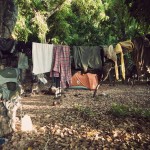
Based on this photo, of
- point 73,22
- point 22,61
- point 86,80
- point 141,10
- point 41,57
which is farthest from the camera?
point 73,22

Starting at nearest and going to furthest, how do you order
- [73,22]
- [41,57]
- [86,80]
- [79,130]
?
[79,130] → [41,57] → [86,80] → [73,22]

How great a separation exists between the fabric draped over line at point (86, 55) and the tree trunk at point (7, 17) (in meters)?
2.14

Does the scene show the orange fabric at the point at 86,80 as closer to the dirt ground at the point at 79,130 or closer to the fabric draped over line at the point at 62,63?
the dirt ground at the point at 79,130

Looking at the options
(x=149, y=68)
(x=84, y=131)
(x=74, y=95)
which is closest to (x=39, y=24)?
(x=74, y=95)

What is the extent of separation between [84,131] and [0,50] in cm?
296

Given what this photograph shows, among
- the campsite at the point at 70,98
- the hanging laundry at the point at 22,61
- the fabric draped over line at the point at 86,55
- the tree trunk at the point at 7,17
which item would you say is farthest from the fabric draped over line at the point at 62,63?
the tree trunk at the point at 7,17

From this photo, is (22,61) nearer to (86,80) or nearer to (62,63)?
(62,63)

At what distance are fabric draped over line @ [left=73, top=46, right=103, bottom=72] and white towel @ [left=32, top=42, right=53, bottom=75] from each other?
88 cm

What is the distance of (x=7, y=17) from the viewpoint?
9.26 m

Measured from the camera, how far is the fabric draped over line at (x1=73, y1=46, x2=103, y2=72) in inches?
363

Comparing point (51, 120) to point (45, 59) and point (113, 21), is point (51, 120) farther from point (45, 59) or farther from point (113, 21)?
point (113, 21)

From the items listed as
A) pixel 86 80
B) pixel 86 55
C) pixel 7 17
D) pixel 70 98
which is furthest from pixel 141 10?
pixel 86 80

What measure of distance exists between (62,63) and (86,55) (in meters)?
0.81

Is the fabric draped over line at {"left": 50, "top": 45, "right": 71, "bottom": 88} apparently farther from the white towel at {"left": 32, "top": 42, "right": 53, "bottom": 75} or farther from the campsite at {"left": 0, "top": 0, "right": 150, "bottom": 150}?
the white towel at {"left": 32, "top": 42, "right": 53, "bottom": 75}
